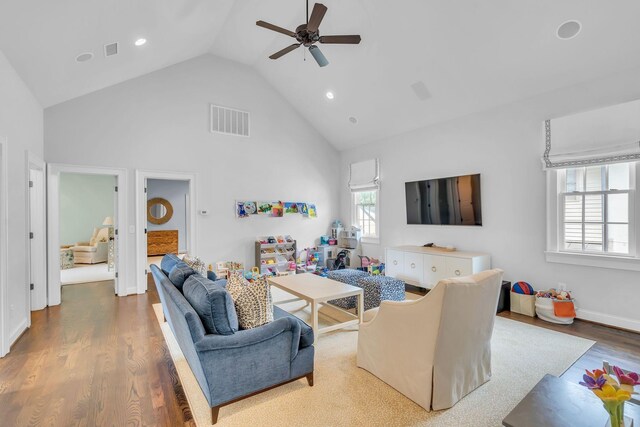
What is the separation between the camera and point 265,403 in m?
2.31

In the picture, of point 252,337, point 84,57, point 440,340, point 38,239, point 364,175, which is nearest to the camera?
point 440,340

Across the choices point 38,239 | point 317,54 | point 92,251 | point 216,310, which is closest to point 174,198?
point 92,251

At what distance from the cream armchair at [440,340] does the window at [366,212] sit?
4.62m

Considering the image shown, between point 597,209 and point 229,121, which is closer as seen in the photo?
point 597,209

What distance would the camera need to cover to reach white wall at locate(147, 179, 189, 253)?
9727 millimetres

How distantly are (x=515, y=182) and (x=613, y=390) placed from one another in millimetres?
3890

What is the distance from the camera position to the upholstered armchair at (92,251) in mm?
7859

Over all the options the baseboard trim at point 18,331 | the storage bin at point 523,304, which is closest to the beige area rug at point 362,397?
the storage bin at point 523,304

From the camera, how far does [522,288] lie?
4.29 metres

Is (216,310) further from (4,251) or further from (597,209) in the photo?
(597,209)

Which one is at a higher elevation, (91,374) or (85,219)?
(85,219)

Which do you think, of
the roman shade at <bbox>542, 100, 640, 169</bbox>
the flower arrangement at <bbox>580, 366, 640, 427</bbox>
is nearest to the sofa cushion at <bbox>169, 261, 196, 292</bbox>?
the flower arrangement at <bbox>580, 366, 640, 427</bbox>

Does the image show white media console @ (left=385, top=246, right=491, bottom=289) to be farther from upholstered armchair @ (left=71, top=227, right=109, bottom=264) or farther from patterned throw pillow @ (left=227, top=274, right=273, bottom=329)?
upholstered armchair @ (left=71, top=227, right=109, bottom=264)

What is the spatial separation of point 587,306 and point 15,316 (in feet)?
21.8
